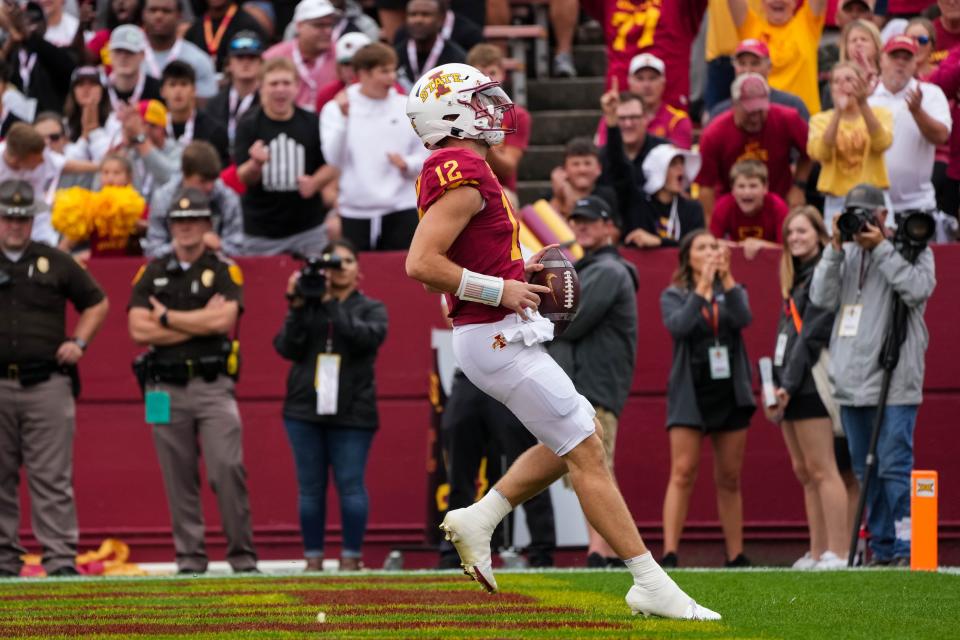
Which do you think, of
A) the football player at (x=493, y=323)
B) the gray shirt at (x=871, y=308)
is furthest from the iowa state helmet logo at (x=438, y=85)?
the gray shirt at (x=871, y=308)

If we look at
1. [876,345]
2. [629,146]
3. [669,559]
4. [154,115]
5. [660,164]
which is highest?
[154,115]

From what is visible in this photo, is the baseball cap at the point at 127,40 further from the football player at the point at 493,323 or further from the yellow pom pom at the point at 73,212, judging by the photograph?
the football player at the point at 493,323

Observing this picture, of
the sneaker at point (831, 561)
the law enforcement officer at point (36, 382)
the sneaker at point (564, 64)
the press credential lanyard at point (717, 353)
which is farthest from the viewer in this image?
the sneaker at point (564, 64)

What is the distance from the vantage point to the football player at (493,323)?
7145 mm

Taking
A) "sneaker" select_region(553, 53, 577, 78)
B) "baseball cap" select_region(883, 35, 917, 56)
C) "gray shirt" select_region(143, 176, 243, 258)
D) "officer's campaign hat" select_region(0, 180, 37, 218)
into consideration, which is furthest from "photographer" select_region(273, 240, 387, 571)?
"sneaker" select_region(553, 53, 577, 78)

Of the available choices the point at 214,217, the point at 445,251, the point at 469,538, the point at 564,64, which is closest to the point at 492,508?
the point at 469,538

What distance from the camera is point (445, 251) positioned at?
7.20 meters

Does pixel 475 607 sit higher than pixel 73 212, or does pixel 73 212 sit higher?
pixel 73 212

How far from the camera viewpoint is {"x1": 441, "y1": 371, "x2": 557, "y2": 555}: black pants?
39.3 ft

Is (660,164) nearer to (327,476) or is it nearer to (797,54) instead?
(797,54)

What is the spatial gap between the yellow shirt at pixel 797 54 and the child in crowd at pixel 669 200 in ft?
5.90

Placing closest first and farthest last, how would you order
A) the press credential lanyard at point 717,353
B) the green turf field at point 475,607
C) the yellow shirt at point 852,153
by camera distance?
the green turf field at point 475,607, the press credential lanyard at point 717,353, the yellow shirt at point 852,153

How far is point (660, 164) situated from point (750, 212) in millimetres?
794

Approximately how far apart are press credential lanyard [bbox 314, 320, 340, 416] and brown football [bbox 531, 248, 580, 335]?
16.3ft
